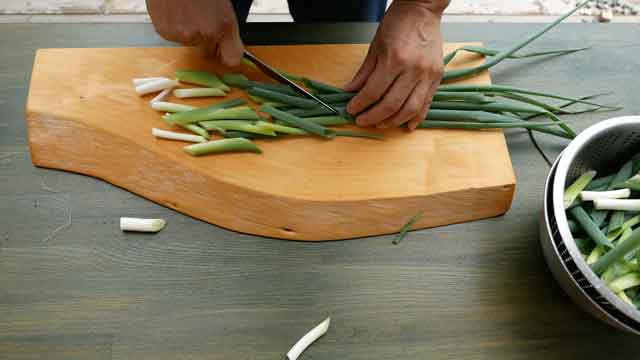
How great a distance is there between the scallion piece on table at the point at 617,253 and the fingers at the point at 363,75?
587 mm

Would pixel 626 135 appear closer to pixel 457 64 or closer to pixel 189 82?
pixel 457 64

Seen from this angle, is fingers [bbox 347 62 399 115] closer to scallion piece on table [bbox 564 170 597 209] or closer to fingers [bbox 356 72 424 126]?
fingers [bbox 356 72 424 126]

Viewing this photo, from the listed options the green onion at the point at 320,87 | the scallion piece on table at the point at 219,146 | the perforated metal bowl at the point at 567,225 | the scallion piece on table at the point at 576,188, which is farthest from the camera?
the green onion at the point at 320,87

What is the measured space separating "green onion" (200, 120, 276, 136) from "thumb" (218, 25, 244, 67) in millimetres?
146

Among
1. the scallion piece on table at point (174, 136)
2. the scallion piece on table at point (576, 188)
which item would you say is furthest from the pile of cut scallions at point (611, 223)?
the scallion piece on table at point (174, 136)

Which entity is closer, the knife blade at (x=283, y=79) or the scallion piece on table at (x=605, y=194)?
the scallion piece on table at (x=605, y=194)

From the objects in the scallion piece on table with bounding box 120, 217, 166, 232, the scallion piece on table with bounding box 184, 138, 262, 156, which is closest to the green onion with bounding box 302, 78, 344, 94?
the scallion piece on table with bounding box 184, 138, 262, 156

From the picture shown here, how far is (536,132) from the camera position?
137 cm

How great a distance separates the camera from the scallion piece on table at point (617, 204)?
110 centimetres

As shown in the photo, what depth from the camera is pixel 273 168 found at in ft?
3.94

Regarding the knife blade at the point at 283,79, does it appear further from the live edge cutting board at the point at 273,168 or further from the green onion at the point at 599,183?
the green onion at the point at 599,183

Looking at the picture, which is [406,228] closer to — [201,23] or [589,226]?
[589,226]

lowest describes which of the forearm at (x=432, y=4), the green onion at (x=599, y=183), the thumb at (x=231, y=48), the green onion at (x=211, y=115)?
the green onion at (x=599, y=183)

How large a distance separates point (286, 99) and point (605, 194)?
2.09ft
